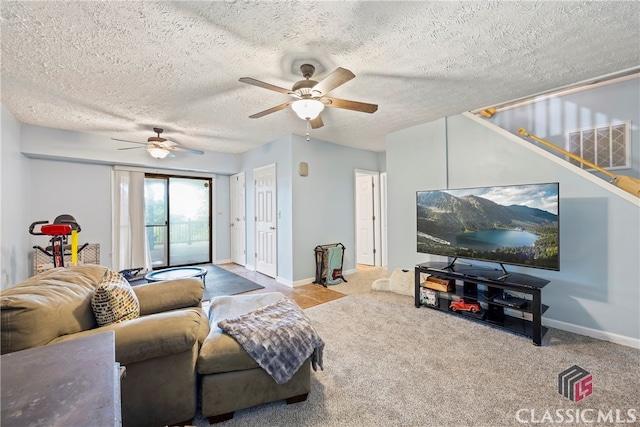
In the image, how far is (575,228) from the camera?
2658 mm

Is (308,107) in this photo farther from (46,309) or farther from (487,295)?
(487,295)

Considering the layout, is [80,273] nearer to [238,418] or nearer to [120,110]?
[238,418]

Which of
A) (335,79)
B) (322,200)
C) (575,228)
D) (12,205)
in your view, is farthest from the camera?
(322,200)

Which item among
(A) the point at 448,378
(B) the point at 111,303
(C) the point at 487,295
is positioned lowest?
(A) the point at 448,378

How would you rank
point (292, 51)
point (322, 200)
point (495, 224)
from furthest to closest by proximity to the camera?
point (322, 200)
point (495, 224)
point (292, 51)

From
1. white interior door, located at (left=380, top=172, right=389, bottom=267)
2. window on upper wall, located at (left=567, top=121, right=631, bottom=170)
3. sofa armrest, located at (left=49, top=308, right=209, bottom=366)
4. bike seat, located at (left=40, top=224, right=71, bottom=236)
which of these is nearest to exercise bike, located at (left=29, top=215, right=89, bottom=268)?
bike seat, located at (left=40, top=224, right=71, bottom=236)

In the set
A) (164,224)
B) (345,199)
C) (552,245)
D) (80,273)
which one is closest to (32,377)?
(80,273)

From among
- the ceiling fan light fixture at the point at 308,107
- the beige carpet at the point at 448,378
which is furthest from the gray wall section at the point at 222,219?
the ceiling fan light fixture at the point at 308,107

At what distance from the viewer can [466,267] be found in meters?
3.15

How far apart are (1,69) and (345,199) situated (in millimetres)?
4291

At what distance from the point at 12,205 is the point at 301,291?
12.5 ft

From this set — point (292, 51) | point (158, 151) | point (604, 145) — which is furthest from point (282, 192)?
point (604, 145)

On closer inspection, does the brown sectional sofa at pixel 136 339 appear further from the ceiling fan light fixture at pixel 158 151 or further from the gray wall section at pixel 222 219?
the gray wall section at pixel 222 219

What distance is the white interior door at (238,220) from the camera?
5835mm
